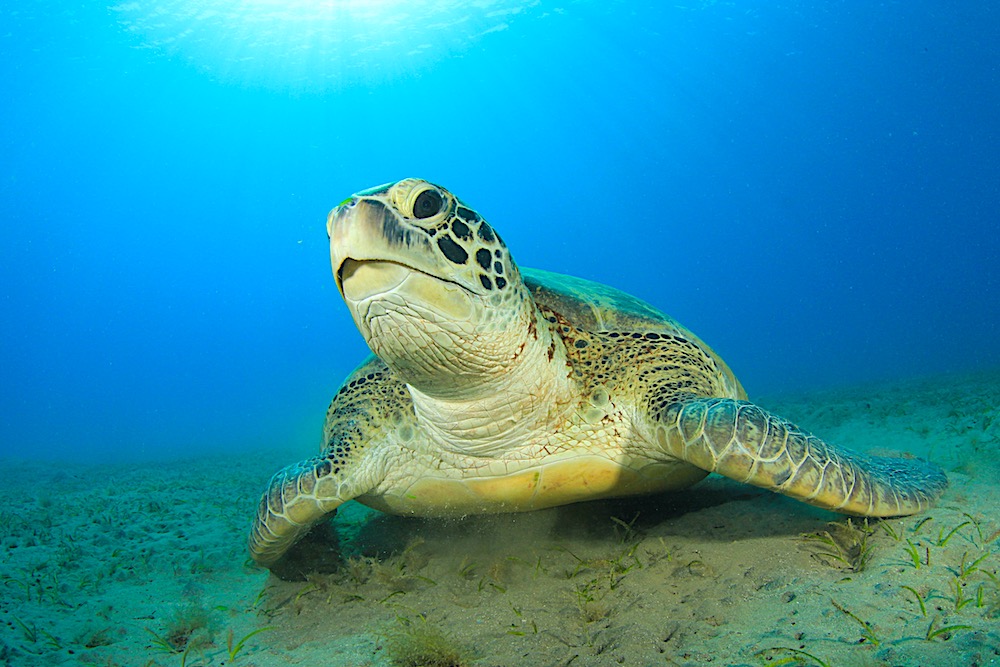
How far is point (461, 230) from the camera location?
2.09m

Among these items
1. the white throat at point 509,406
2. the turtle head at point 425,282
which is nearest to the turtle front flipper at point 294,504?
the white throat at point 509,406

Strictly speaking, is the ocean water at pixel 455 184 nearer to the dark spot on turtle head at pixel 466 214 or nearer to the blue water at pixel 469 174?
the blue water at pixel 469 174

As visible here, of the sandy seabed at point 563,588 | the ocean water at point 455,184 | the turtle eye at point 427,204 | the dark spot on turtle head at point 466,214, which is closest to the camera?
the sandy seabed at point 563,588

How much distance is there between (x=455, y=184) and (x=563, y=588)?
298 feet

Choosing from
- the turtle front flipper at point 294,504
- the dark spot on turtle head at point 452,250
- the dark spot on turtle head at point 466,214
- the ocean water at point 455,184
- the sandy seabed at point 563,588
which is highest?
the ocean water at point 455,184

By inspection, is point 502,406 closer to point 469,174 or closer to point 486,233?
point 486,233

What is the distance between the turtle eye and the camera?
1972 mm

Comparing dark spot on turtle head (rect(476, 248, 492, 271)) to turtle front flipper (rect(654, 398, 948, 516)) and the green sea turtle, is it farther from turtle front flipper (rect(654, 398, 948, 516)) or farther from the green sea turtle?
turtle front flipper (rect(654, 398, 948, 516))

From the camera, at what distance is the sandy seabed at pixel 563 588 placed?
63.1 inches

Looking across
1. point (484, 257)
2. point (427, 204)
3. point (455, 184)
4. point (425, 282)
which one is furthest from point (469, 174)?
point (425, 282)

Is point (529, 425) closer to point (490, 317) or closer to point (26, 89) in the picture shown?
point (490, 317)

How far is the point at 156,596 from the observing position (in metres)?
2.87

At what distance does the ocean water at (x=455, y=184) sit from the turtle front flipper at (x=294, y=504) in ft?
1.30

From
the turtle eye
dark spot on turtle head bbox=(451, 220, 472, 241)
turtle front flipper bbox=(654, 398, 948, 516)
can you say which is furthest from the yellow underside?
the turtle eye
